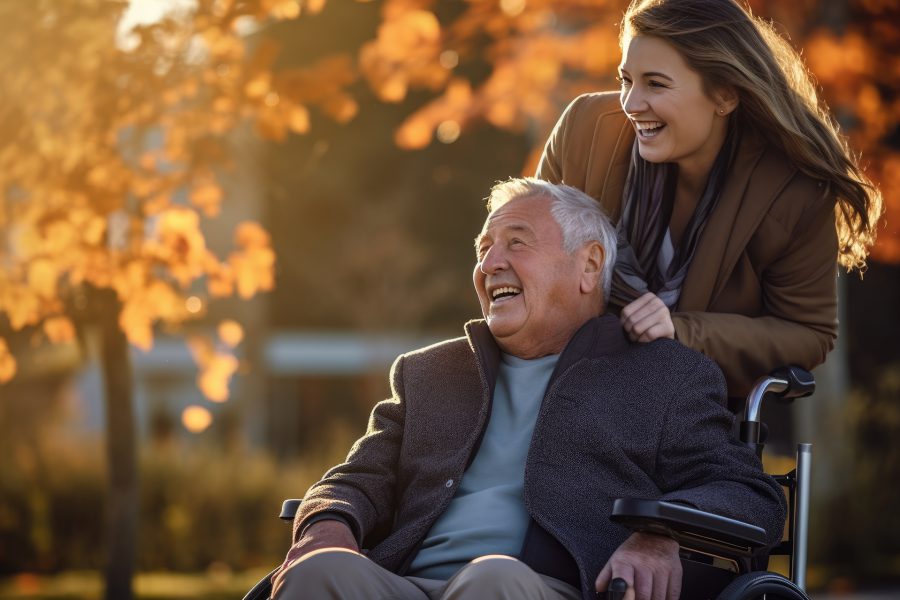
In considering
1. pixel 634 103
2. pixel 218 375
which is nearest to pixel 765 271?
pixel 634 103

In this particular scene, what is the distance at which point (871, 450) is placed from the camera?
9.48 meters

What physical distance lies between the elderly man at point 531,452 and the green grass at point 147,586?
12.1ft

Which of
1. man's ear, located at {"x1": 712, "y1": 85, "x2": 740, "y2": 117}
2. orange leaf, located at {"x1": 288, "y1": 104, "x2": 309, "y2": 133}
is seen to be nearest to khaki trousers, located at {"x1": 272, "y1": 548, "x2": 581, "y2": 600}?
man's ear, located at {"x1": 712, "y1": 85, "x2": 740, "y2": 117}

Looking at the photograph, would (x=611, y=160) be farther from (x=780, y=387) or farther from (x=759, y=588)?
(x=759, y=588)

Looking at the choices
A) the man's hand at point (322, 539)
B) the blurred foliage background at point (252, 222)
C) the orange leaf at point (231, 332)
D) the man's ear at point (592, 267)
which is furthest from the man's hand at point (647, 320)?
the orange leaf at point (231, 332)

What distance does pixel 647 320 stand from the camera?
3139mm

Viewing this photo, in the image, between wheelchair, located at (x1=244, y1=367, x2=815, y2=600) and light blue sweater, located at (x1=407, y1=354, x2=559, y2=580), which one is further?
light blue sweater, located at (x1=407, y1=354, x2=559, y2=580)

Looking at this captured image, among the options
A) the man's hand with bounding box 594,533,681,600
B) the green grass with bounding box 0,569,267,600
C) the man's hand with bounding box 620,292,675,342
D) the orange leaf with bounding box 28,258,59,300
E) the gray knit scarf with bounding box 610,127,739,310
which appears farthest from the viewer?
the green grass with bounding box 0,569,267,600

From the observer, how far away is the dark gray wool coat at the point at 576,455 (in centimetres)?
→ 291

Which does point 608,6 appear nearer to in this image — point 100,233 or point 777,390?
point 100,233

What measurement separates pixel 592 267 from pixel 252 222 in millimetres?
4666

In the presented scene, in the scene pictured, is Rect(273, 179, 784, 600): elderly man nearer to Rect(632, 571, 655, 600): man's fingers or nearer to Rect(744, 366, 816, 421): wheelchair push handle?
Rect(632, 571, 655, 600): man's fingers

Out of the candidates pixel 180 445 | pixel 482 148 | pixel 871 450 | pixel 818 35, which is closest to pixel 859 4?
pixel 818 35

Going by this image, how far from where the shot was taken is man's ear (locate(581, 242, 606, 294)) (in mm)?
3250
